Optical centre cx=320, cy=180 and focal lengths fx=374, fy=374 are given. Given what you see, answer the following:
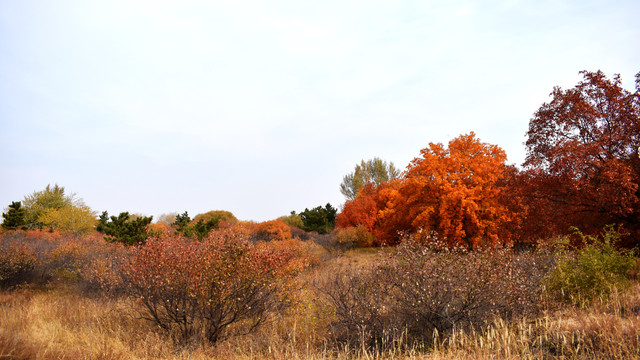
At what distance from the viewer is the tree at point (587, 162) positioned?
436 inches

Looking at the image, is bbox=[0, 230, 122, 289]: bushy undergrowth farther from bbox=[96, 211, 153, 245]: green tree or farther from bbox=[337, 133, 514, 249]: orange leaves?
bbox=[337, 133, 514, 249]: orange leaves

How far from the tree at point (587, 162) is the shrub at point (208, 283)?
9.28 meters

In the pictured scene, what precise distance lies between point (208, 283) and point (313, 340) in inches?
88.5

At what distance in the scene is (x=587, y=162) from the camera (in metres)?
11.5

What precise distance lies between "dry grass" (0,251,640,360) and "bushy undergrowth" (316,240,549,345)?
271 mm

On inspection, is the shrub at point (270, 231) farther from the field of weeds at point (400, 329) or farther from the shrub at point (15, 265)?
the field of weeds at point (400, 329)

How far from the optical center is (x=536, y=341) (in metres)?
6.16

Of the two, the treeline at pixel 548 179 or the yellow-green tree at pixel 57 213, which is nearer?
the treeline at pixel 548 179

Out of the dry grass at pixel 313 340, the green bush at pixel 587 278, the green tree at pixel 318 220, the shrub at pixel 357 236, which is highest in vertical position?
the green tree at pixel 318 220

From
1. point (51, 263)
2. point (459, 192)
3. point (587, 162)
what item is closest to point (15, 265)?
point (51, 263)

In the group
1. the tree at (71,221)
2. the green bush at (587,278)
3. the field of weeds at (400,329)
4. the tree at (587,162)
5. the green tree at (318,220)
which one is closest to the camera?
the field of weeds at (400,329)

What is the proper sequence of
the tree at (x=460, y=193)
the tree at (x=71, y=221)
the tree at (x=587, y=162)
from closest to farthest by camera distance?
the tree at (x=587, y=162) < the tree at (x=460, y=193) < the tree at (x=71, y=221)

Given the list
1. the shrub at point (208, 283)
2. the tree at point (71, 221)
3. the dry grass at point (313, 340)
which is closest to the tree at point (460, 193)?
the dry grass at point (313, 340)

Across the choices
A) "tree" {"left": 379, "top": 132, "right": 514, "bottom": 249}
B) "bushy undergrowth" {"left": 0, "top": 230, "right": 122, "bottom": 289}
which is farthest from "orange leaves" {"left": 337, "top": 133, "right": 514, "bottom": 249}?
"bushy undergrowth" {"left": 0, "top": 230, "right": 122, "bottom": 289}
